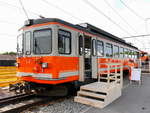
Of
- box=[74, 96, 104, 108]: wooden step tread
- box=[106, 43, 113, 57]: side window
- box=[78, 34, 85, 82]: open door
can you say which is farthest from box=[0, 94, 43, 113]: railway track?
box=[106, 43, 113, 57]: side window

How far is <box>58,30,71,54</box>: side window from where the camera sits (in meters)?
4.85

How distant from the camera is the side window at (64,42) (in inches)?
191

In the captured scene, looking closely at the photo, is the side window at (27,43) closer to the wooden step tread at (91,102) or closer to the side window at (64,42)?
the side window at (64,42)

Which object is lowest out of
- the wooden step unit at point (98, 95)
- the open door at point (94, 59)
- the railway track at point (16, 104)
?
the railway track at point (16, 104)

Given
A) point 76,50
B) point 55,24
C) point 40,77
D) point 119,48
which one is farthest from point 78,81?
point 119,48

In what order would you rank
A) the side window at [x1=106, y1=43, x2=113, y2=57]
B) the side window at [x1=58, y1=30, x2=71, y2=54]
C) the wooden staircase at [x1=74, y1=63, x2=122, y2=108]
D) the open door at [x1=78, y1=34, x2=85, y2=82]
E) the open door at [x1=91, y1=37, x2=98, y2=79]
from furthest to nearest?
the side window at [x1=106, y1=43, x2=113, y2=57]
the open door at [x1=91, y1=37, x2=98, y2=79]
the open door at [x1=78, y1=34, x2=85, y2=82]
the side window at [x1=58, y1=30, x2=71, y2=54]
the wooden staircase at [x1=74, y1=63, x2=122, y2=108]

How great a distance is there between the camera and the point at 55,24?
185 inches

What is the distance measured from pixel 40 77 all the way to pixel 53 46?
1.20m

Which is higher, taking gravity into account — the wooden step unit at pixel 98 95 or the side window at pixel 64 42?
the side window at pixel 64 42

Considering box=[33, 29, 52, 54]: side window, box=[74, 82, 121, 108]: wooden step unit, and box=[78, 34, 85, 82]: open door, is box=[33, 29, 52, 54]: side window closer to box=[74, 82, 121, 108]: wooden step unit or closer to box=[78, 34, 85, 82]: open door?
box=[78, 34, 85, 82]: open door

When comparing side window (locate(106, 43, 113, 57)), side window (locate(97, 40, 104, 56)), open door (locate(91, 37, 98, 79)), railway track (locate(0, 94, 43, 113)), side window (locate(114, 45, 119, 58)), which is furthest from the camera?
side window (locate(114, 45, 119, 58))

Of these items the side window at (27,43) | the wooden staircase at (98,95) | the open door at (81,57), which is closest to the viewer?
the wooden staircase at (98,95)

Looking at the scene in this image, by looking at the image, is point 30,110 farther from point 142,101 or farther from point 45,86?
point 142,101

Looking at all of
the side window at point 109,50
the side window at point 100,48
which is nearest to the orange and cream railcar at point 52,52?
the side window at point 100,48
